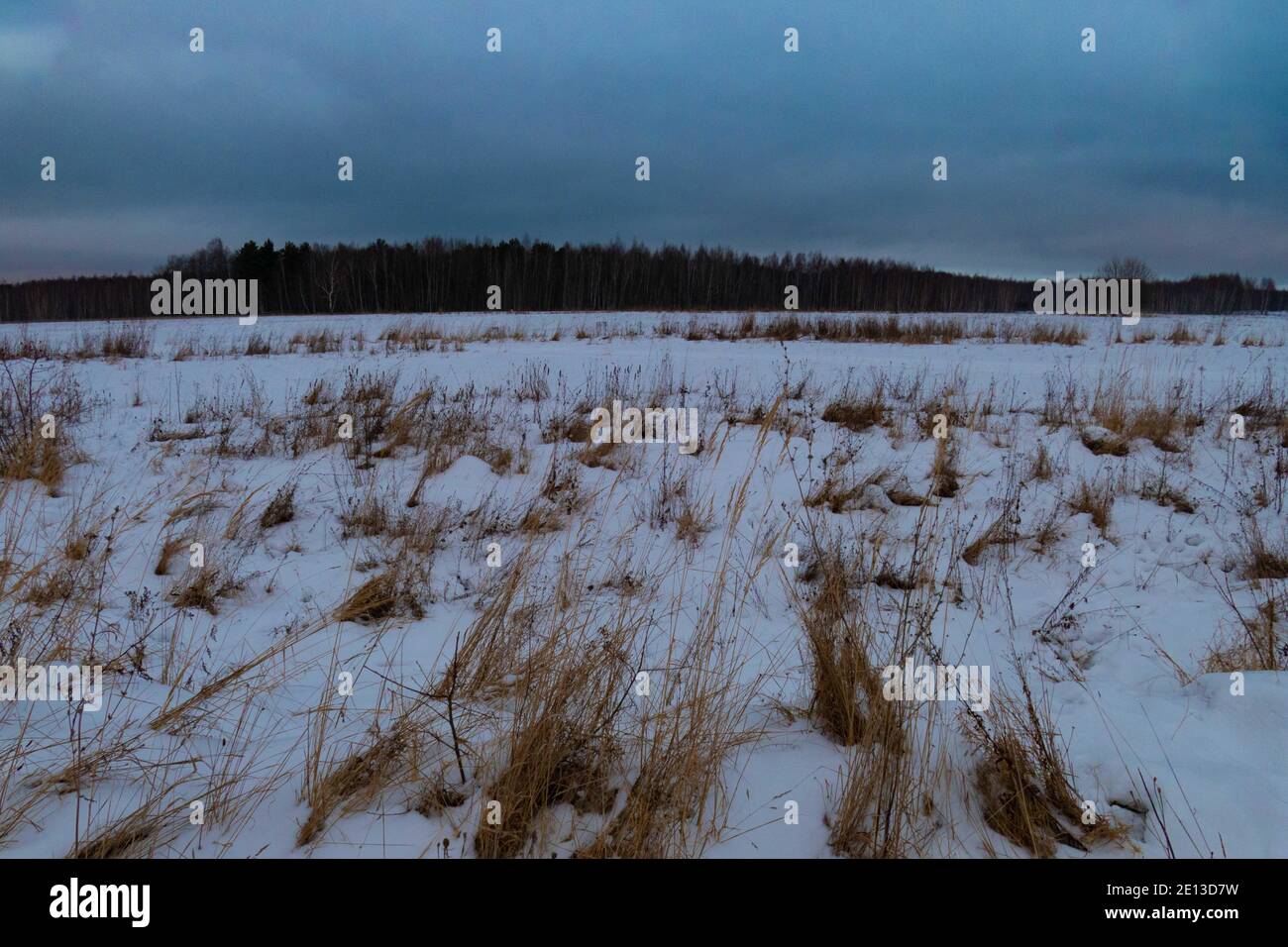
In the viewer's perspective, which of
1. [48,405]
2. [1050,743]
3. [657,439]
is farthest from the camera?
[48,405]

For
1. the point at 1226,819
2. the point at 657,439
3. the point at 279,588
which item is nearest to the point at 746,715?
the point at 1226,819

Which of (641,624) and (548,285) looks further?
(548,285)

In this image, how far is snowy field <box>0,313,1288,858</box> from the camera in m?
2.25

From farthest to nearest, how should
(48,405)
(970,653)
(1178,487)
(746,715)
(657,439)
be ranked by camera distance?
(48,405), (657,439), (1178,487), (970,653), (746,715)

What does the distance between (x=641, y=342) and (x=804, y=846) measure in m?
13.5

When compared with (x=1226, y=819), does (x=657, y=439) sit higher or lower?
higher

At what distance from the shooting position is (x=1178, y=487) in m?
5.86

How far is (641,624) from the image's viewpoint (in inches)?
129

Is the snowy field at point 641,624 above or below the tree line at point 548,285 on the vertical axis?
below

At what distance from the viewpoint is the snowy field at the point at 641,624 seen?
225 centimetres

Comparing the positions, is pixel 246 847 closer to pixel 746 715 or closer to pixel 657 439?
pixel 746 715

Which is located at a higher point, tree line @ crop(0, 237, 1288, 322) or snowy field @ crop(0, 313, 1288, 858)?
tree line @ crop(0, 237, 1288, 322)

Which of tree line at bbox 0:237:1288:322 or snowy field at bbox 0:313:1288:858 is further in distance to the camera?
tree line at bbox 0:237:1288:322

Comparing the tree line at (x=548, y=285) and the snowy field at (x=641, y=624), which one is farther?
the tree line at (x=548, y=285)
